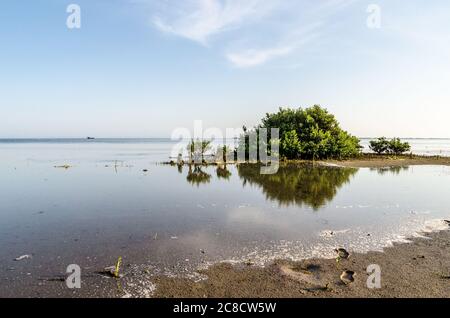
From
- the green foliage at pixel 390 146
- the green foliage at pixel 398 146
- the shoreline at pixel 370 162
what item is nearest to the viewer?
the shoreline at pixel 370 162

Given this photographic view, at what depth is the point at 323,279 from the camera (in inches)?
332

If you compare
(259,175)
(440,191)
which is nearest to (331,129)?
(259,175)

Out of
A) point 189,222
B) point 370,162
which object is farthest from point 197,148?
point 189,222

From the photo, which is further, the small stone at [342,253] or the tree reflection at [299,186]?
the tree reflection at [299,186]

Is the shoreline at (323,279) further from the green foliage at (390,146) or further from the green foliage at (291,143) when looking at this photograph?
the green foliage at (390,146)

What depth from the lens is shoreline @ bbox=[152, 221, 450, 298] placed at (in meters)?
7.66

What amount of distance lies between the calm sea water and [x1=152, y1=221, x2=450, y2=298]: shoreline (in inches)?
26.6

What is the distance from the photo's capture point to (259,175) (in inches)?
1177

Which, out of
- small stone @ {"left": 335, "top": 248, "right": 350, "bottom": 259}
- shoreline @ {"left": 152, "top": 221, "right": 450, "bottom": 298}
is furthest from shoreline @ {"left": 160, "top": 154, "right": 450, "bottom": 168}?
shoreline @ {"left": 152, "top": 221, "right": 450, "bottom": 298}

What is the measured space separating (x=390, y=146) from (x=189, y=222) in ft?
167

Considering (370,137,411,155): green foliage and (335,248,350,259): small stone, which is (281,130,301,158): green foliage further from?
(335,248,350,259): small stone

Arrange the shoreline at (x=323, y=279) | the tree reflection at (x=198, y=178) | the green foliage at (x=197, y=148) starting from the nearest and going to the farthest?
the shoreline at (x=323, y=279) → the tree reflection at (x=198, y=178) → the green foliage at (x=197, y=148)

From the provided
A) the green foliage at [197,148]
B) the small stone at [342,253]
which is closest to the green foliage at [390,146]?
the green foliage at [197,148]

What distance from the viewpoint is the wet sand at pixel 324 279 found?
7.68m
